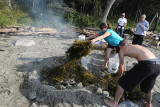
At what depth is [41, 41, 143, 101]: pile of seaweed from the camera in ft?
9.74

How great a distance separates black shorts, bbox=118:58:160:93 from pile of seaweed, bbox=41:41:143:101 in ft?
2.30

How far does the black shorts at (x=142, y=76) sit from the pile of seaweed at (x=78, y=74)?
27.6 inches

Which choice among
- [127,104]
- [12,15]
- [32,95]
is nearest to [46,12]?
[12,15]

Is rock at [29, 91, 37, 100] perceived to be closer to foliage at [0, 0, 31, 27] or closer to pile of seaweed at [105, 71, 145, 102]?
pile of seaweed at [105, 71, 145, 102]

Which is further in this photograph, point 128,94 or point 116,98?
point 128,94

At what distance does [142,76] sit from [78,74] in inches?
68.4

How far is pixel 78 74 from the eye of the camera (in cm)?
344

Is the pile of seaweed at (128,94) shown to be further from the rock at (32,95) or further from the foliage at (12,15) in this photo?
the foliage at (12,15)

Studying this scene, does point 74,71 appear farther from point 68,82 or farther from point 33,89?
point 33,89

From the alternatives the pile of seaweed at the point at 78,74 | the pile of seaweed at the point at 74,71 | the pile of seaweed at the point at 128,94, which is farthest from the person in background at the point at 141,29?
the pile of seaweed at the point at 74,71

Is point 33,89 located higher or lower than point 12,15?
lower

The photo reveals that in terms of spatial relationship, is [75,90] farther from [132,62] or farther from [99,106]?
[132,62]

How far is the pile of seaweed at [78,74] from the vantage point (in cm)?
297

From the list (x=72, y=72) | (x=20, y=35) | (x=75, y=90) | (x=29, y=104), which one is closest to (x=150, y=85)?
(x=75, y=90)
